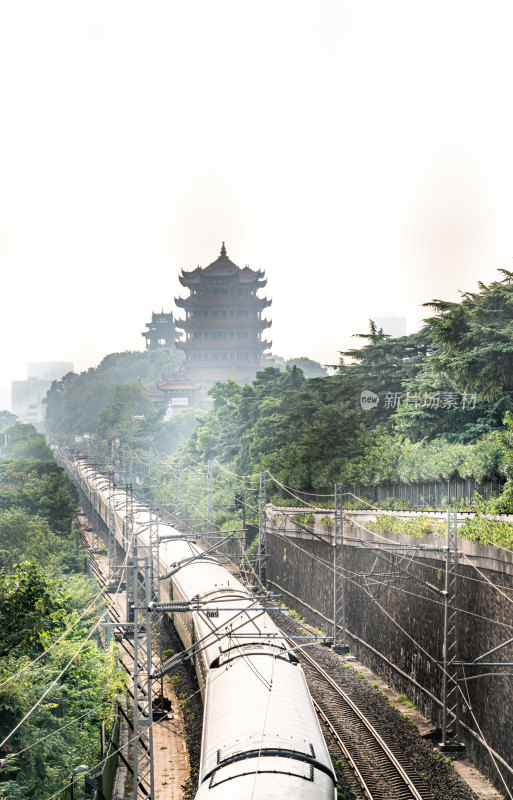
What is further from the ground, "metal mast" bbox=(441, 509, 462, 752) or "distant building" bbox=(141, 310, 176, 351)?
"distant building" bbox=(141, 310, 176, 351)

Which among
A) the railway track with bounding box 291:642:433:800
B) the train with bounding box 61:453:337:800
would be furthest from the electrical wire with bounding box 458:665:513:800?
the train with bounding box 61:453:337:800

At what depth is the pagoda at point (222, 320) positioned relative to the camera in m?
98.2

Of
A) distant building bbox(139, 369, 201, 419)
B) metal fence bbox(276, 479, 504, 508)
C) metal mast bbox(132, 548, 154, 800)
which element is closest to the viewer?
metal mast bbox(132, 548, 154, 800)

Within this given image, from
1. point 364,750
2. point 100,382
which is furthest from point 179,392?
point 364,750

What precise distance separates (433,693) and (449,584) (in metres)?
2.78

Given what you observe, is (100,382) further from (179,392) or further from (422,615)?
(422,615)

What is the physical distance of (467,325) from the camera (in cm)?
3033

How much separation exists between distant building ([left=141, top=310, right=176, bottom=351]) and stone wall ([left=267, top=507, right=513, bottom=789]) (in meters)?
132

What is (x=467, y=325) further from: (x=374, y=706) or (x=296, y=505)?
(x=374, y=706)

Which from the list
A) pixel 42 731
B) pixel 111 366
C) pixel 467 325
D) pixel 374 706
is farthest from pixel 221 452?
pixel 111 366

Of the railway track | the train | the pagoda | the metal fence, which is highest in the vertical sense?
the pagoda

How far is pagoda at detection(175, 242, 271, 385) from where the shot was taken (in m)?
98.2

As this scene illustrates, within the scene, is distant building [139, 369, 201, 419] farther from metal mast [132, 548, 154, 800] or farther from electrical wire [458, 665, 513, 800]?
electrical wire [458, 665, 513, 800]

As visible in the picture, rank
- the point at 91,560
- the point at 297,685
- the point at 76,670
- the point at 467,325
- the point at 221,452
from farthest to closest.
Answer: the point at 221,452, the point at 91,560, the point at 467,325, the point at 76,670, the point at 297,685
